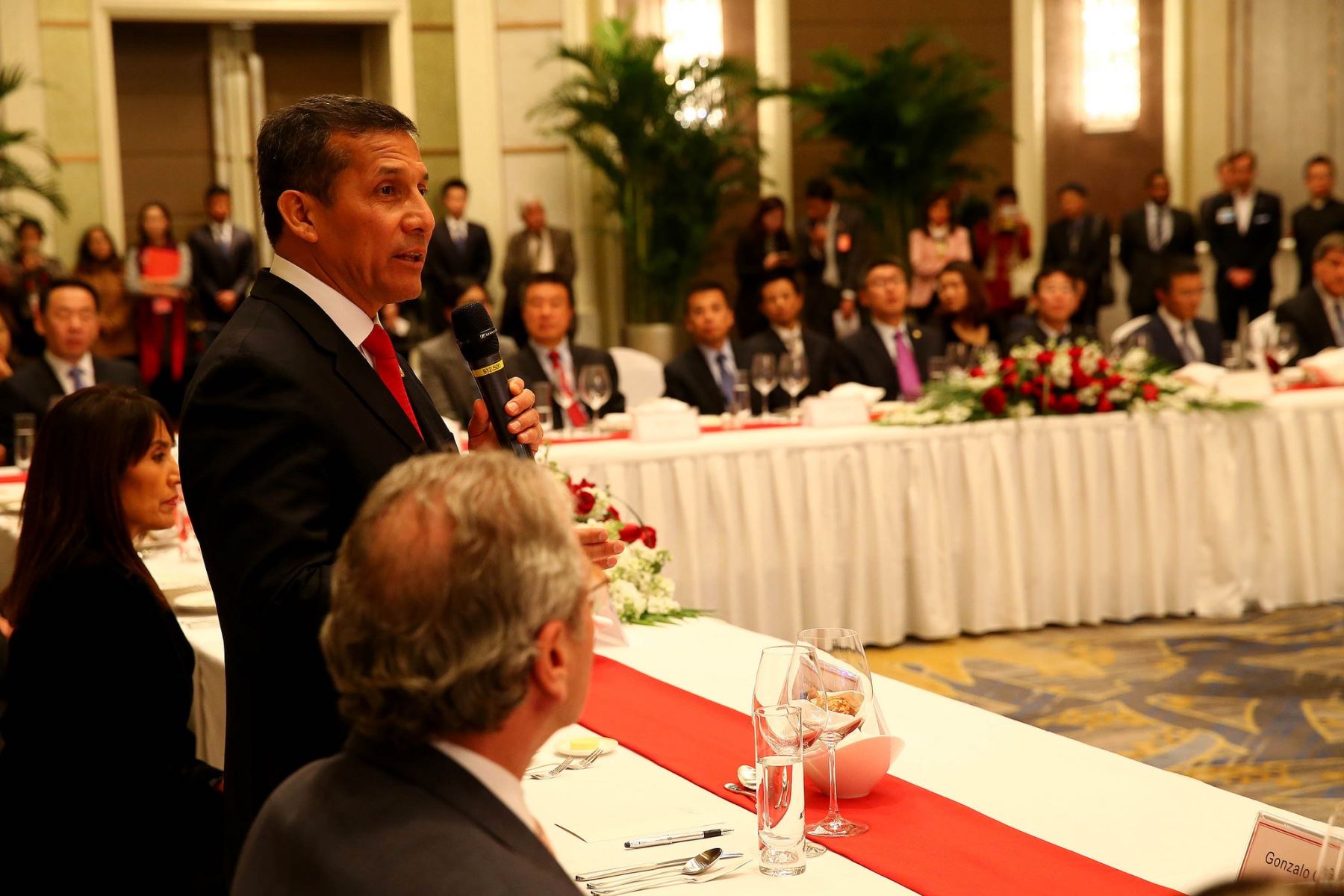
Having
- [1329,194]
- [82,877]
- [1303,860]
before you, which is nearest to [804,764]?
[1303,860]

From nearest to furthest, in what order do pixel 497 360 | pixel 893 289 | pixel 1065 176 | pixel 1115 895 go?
pixel 1115 895 → pixel 497 360 → pixel 893 289 → pixel 1065 176

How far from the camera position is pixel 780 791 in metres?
1.61

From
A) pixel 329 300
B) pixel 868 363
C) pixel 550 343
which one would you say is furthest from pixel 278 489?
pixel 868 363

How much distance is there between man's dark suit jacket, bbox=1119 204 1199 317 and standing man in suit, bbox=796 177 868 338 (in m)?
2.01

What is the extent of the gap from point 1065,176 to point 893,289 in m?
6.52

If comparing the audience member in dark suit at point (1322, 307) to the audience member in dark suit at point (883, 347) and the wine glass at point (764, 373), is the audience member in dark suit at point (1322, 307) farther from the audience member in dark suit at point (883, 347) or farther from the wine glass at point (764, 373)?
the wine glass at point (764, 373)

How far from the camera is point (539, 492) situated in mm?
1085

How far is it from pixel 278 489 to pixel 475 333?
1.24 ft

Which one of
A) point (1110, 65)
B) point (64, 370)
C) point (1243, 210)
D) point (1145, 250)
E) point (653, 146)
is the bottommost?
point (64, 370)

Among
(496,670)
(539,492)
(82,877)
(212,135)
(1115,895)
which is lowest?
(82,877)

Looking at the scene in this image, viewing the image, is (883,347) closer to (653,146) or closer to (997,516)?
(997,516)

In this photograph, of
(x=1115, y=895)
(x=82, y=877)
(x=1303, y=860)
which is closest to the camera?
(x=1303, y=860)

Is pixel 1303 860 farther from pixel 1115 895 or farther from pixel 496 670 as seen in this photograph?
pixel 496 670

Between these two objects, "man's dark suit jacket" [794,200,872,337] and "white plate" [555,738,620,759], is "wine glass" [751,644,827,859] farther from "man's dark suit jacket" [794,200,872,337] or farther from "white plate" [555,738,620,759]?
"man's dark suit jacket" [794,200,872,337]
